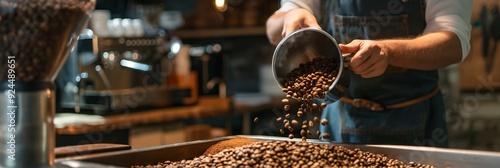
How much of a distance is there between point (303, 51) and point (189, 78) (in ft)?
8.77

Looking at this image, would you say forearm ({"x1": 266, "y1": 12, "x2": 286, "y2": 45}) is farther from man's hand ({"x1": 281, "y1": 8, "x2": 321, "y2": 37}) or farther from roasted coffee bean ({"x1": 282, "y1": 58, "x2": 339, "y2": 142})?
roasted coffee bean ({"x1": 282, "y1": 58, "x2": 339, "y2": 142})

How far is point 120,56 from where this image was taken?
388cm

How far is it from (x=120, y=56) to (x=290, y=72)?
7.18 ft

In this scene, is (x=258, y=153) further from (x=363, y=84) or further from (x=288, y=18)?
(x=363, y=84)

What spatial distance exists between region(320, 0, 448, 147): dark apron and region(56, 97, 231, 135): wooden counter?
1.52 metres

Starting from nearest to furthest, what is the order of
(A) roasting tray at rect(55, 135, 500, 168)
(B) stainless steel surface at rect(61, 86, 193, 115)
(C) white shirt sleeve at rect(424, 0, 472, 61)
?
1. (A) roasting tray at rect(55, 135, 500, 168)
2. (C) white shirt sleeve at rect(424, 0, 472, 61)
3. (B) stainless steel surface at rect(61, 86, 193, 115)

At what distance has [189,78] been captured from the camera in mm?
4457

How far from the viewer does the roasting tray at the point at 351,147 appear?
146 centimetres

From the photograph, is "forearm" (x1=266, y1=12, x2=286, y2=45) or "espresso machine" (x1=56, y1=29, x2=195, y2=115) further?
"espresso machine" (x1=56, y1=29, x2=195, y2=115)

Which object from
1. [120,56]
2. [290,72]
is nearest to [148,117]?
[120,56]

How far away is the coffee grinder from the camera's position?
47.1 inches

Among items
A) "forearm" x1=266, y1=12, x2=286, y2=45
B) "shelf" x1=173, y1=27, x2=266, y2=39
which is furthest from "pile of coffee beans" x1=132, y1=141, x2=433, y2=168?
"shelf" x1=173, y1=27, x2=266, y2=39

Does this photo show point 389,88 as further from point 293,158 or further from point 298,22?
point 293,158

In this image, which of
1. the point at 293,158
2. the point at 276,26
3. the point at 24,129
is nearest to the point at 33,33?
the point at 24,129
